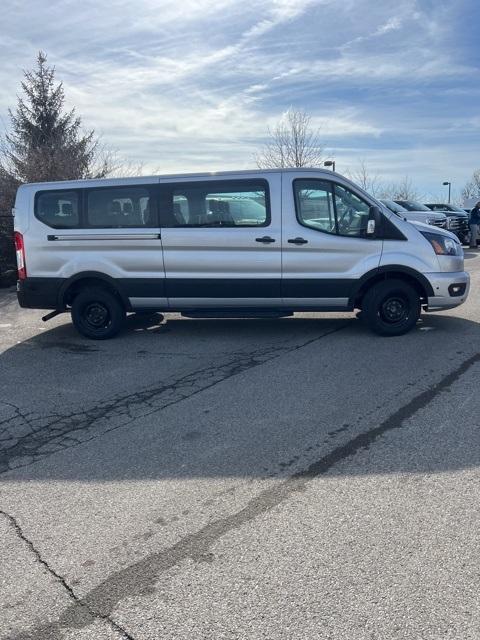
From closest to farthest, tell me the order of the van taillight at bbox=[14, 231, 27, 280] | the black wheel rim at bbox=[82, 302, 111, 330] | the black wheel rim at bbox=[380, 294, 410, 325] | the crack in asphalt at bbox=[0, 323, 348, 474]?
the crack in asphalt at bbox=[0, 323, 348, 474], the black wheel rim at bbox=[380, 294, 410, 325], the van taillight at bbox=[14, 231, 27, 280], the black wheel rim at bbox=[82, 302, 111, 330]

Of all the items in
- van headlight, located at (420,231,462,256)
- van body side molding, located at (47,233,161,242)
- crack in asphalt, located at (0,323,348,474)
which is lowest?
crack in asphalt, located at (0,323,348,474)

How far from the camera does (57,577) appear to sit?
2.79 meters

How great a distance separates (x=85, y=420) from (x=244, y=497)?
1.99 meters

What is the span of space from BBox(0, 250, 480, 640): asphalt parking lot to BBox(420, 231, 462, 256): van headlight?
1.40 metres

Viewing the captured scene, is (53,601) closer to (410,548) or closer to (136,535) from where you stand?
(136,535)

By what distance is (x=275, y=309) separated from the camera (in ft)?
24.5

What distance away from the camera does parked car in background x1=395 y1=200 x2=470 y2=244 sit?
21.1 meters

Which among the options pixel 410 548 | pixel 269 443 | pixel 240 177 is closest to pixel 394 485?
pixel 410 548

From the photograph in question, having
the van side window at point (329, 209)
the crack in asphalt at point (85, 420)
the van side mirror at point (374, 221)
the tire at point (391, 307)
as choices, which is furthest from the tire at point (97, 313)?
the van side mirror at point (374, 221)

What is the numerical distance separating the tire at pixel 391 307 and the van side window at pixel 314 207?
1.00 meters

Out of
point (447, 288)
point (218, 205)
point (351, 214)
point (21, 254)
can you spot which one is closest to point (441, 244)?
point (447, 288)

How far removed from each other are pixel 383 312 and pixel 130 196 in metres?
3.68

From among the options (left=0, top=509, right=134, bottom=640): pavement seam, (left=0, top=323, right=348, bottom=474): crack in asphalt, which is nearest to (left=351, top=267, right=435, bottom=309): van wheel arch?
(left=0, top=323, right=348, bottom=474): crack in asphalt

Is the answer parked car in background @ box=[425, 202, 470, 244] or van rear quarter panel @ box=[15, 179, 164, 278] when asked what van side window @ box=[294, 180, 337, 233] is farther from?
parked car in background @ box=[425, 202, 470, 244]
